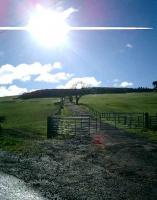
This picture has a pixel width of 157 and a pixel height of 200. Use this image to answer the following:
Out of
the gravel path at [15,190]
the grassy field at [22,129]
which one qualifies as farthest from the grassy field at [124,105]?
the gravel path at [15,190]

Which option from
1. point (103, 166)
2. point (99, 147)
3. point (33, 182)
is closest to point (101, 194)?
point (33, 182)

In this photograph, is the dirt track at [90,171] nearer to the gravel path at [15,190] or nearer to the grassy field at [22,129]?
the gravel path at [15,190]

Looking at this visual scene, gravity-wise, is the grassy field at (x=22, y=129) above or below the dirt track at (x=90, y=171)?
below

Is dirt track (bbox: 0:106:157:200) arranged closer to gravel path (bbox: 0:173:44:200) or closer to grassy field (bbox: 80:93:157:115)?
gravel path (bbox: 0:173:44:200)

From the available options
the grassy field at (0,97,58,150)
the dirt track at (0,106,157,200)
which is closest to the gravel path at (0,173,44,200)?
the dirt track at (0,106,157,200)

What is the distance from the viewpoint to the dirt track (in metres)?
13.0

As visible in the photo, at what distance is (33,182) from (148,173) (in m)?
4.29

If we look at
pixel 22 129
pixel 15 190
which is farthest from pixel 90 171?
pixel 22 129

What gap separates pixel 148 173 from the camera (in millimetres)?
15867

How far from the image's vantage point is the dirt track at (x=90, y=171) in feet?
42.6

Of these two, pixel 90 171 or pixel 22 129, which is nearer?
pixel 90 171

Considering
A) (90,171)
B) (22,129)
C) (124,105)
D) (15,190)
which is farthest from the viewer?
(124,105)

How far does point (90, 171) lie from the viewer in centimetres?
1655

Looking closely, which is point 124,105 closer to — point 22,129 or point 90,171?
point 22,129
